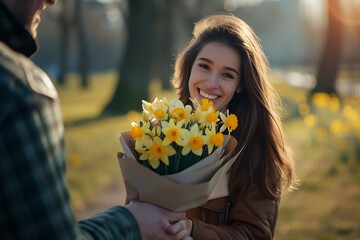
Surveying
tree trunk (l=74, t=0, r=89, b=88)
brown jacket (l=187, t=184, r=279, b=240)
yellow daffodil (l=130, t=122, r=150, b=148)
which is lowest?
tree trunk (l=74, t=0, r=89, b=88)

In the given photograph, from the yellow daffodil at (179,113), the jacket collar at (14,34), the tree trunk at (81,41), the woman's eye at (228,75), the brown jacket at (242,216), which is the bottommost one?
the tree trunk at (81,41)

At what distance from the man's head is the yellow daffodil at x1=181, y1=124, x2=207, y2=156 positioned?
2.38 ft

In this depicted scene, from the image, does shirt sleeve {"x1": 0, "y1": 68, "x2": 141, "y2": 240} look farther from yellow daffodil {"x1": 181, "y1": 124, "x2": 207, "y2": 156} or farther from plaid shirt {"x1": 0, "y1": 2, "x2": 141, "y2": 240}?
yellow daffodil {"x1": 181, "y1": 124, "x2": 207, "y2": 156}

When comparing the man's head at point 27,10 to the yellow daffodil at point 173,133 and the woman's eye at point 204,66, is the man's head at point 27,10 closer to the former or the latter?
the yellow daffodil at point 173,133

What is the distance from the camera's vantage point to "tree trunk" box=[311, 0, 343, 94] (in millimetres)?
21594

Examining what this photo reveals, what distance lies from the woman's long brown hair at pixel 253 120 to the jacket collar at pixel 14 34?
4.56ft

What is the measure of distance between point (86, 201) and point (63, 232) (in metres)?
6.01

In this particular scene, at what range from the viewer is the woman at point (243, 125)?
263 centimetres

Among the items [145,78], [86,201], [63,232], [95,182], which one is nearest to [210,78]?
[63,232]

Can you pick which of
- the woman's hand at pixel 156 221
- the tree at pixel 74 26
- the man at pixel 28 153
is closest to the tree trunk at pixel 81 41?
the tree at pixel 74 26

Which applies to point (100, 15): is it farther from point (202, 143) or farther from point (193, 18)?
point (202, 143)

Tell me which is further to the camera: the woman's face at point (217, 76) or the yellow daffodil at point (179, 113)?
the woman's face at point (217, 76)

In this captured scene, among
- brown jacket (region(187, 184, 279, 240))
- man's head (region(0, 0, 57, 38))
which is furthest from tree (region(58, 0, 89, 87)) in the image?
man's head (region(0, 0, 57, 38))

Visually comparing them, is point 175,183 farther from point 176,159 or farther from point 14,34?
point 14,34
